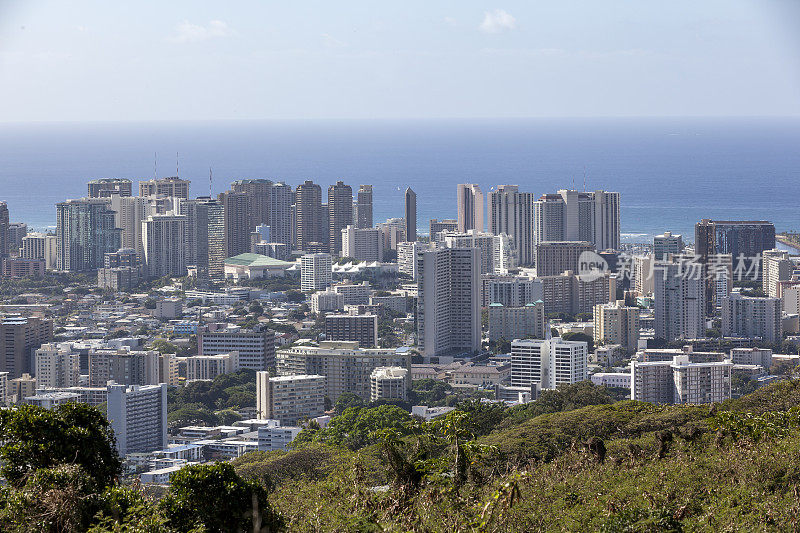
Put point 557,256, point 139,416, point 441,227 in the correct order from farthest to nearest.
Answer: point 441,227, point 557,256, point 139,416

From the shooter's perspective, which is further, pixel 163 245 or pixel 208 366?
pixel 163 245

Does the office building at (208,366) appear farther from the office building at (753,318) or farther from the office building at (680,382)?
the office building at (753,318)

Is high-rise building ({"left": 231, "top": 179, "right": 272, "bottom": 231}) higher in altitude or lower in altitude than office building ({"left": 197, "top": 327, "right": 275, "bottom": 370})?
higher

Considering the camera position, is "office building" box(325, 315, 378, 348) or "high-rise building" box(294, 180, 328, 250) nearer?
"office building" box(325, 315, 378, 348)

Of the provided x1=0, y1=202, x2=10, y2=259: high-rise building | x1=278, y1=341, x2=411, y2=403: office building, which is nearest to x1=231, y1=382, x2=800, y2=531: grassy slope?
x1=278, y1=341, x2=411, y2=403: office building

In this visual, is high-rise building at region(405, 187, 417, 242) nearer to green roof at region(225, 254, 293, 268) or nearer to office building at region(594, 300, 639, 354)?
green roof at region(225, 254, 293, 268)
